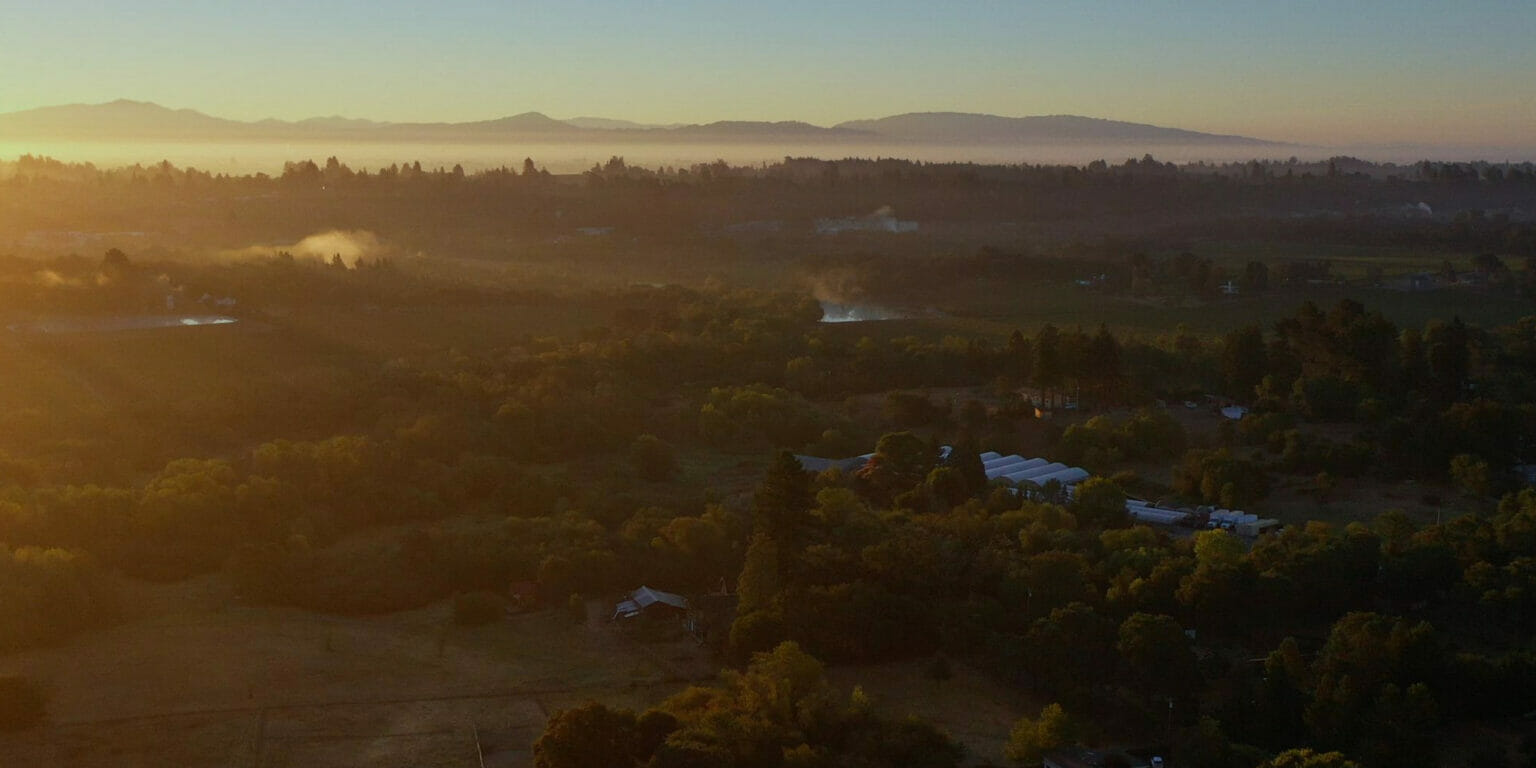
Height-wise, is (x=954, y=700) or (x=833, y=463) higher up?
(x=833, y=463)

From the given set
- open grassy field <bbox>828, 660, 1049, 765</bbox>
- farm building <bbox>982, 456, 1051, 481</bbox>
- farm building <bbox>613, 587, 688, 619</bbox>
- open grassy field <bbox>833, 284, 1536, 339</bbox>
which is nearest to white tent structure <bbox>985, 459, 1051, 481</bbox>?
farm building <bbox>982, 456, 1051, 481</bbox>

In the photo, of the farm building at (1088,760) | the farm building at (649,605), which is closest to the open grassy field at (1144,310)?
the farm building at (649,605)

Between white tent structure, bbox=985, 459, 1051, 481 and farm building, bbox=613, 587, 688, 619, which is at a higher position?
white tent structure, bbox=985, 459, 1051, 481

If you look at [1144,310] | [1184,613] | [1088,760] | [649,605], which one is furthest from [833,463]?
[1144,310]

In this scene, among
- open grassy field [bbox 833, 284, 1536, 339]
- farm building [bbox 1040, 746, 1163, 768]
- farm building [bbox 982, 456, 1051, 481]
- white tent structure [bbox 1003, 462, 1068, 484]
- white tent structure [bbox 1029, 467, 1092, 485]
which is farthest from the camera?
open grassy field [bbox 833, 284, 1536, 339]

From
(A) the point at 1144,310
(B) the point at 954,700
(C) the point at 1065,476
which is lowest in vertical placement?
(B) the point at 954,700

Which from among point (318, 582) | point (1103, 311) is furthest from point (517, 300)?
point (318, 582)

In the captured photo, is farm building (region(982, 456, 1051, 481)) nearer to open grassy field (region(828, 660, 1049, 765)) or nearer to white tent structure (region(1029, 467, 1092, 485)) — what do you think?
white tent structure (region(1029, 467, 1092, 485))

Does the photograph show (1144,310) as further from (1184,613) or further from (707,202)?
(707,202)

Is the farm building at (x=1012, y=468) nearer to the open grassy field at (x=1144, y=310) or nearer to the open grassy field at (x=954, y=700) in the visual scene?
the open grassy field at (x=954, y=700)

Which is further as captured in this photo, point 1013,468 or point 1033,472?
point 1013,468
